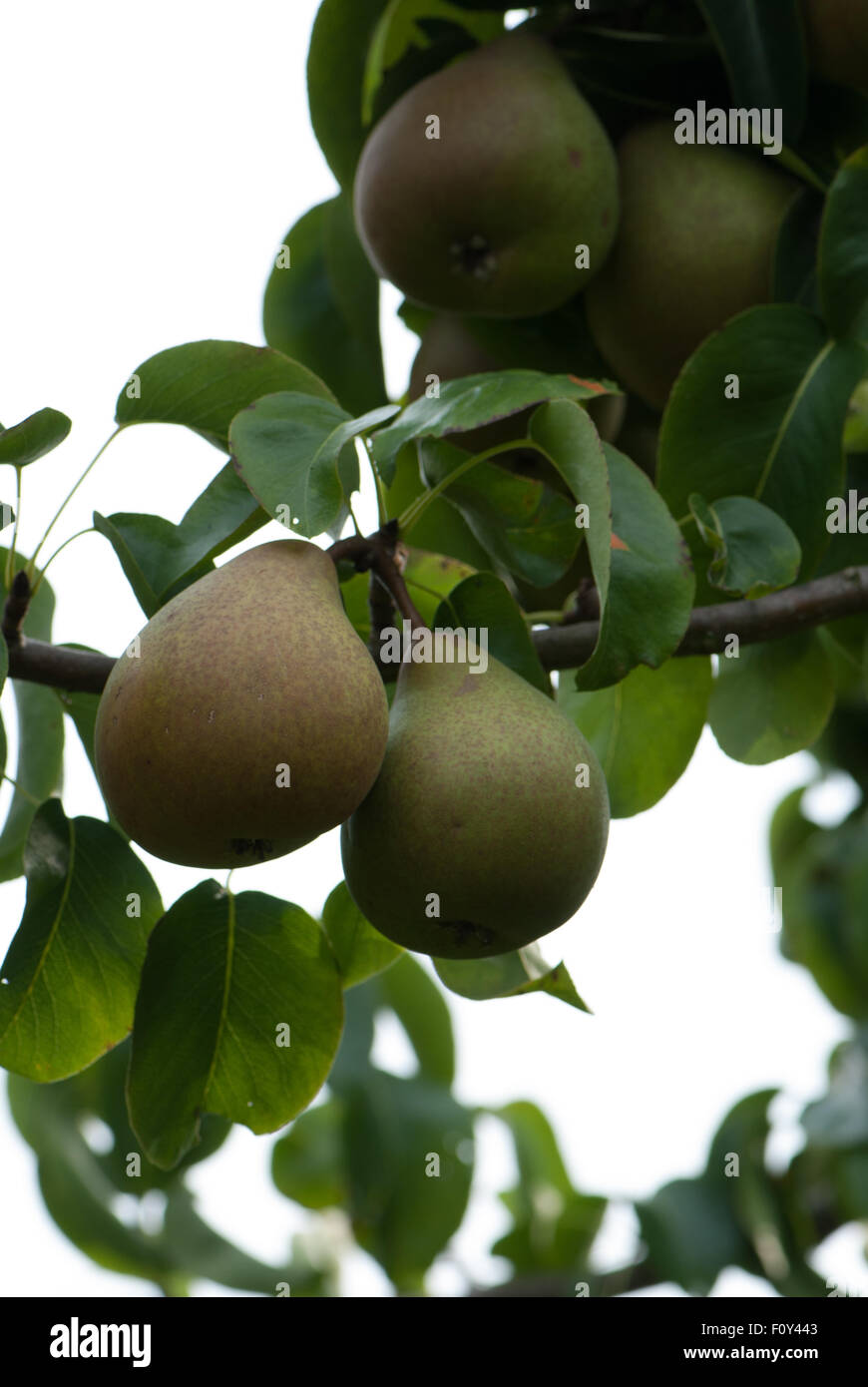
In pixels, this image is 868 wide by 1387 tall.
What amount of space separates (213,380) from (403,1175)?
2.24m

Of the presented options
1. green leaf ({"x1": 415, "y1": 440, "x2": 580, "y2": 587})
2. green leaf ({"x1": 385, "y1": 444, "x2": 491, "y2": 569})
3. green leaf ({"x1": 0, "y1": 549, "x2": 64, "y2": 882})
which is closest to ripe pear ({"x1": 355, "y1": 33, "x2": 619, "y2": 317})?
green leaf ({"x1": 385, "y1": 444, "x2": 491, "y2": 569})

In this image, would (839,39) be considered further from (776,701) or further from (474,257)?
(776,701)

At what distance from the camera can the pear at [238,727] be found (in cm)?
91

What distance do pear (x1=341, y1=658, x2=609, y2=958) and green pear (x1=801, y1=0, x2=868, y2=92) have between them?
1069mm

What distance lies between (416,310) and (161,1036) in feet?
3.63

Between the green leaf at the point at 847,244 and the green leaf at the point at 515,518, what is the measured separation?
1.44 ft

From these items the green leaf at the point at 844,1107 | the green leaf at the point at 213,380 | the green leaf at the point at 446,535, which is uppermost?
the green leaf at the point at 213,380

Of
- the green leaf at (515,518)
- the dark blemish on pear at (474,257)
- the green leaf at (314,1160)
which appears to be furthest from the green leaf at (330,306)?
the green leaf at (314,1160)

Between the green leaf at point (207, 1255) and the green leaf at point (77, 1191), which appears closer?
the green leaf at point (77, 1191)

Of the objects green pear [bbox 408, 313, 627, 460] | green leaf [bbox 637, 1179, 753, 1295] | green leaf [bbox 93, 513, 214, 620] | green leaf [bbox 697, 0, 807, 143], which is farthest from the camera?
green leaf [bbox 637, 1179, 753, 1295]

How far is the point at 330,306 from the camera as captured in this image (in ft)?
6.64

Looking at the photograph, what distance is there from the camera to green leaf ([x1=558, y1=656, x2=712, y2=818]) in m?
1.62

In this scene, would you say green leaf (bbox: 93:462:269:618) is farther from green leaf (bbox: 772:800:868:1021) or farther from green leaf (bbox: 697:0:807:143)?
green leaf (bbox: 772:800:868:1021)

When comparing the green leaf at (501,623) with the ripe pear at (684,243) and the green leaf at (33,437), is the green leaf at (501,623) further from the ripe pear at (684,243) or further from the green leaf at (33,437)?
the ripe pear at (684,243)
